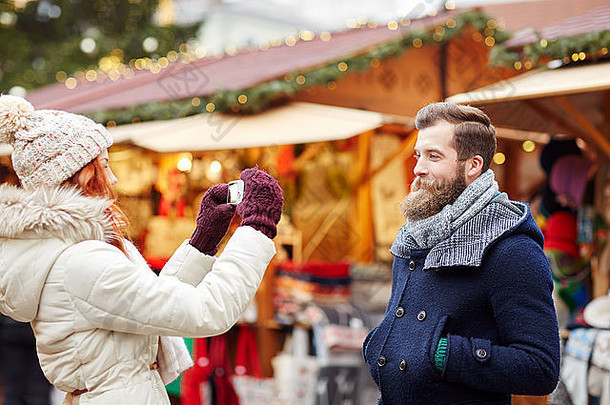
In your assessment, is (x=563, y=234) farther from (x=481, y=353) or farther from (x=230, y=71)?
(x=230, y=71)

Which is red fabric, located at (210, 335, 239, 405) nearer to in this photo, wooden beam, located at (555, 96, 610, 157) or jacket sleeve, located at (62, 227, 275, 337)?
wooden beam, located at (555, 96, 610, 157)

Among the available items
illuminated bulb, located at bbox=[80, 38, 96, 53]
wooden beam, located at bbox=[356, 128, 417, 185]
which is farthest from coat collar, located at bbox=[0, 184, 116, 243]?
illuminated bulb, located at bbox=[80, 38, 96, 53]

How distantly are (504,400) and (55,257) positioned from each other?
1.29m

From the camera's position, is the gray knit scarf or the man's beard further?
the man's beard

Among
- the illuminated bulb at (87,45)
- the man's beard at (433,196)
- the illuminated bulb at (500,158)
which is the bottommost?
the man's beard at (433,196)

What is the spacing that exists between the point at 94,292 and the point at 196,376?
13.5ft

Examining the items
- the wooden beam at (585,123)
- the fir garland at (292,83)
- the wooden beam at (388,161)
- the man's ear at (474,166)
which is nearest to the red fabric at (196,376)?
the fir garland at (292,83)

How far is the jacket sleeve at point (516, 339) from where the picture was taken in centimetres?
199

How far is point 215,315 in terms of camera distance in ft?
6.90

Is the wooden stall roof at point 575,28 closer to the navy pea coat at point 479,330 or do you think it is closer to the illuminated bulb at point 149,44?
the navy pea coat at point 479,330

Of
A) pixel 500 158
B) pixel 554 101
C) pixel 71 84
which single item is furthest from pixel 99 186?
pixel 71 84

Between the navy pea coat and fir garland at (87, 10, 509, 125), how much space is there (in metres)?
4.08

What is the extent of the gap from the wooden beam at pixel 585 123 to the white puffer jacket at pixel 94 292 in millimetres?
3214

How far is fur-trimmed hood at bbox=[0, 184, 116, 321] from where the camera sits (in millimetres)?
2133
